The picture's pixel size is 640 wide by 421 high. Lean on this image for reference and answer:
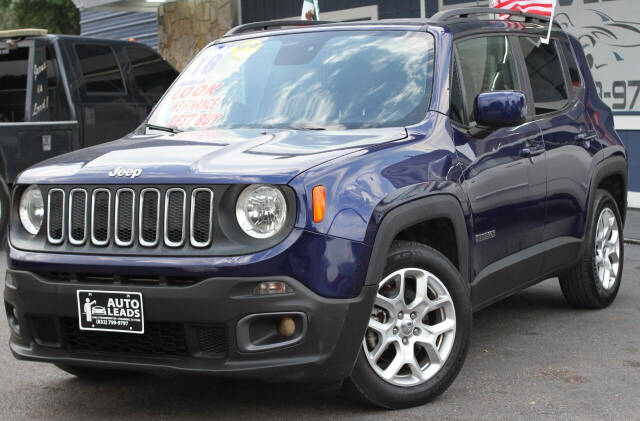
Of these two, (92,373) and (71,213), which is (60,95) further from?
(71,213)

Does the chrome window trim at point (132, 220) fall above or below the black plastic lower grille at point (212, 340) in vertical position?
above

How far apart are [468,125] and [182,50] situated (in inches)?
630

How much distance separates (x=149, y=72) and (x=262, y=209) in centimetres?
821

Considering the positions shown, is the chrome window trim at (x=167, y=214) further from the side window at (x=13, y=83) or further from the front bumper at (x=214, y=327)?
the side window at (x=13, y=83)

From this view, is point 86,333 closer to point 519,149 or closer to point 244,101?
point 244,101

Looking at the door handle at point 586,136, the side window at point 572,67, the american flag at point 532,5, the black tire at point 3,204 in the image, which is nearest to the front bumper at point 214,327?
the door handle at point 586,136

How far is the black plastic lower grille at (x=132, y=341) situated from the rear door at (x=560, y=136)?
2.55m

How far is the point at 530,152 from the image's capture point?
232 inches

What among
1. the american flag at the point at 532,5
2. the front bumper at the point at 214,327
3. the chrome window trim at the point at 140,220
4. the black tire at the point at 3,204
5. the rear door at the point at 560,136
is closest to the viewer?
the front bumper at the point at 214,327

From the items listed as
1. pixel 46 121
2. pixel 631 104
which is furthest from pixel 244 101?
pixel 631 104

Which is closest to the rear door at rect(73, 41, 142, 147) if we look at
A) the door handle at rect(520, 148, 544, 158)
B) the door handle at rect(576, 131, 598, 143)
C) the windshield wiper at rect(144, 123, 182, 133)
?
the windshield wiper at rect(144, 123, 182, 133)

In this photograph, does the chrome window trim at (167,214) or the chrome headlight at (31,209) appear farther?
the chrome headlight at (31,209)

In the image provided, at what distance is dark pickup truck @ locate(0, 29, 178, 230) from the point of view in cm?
1048

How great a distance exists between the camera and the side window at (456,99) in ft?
17.8
